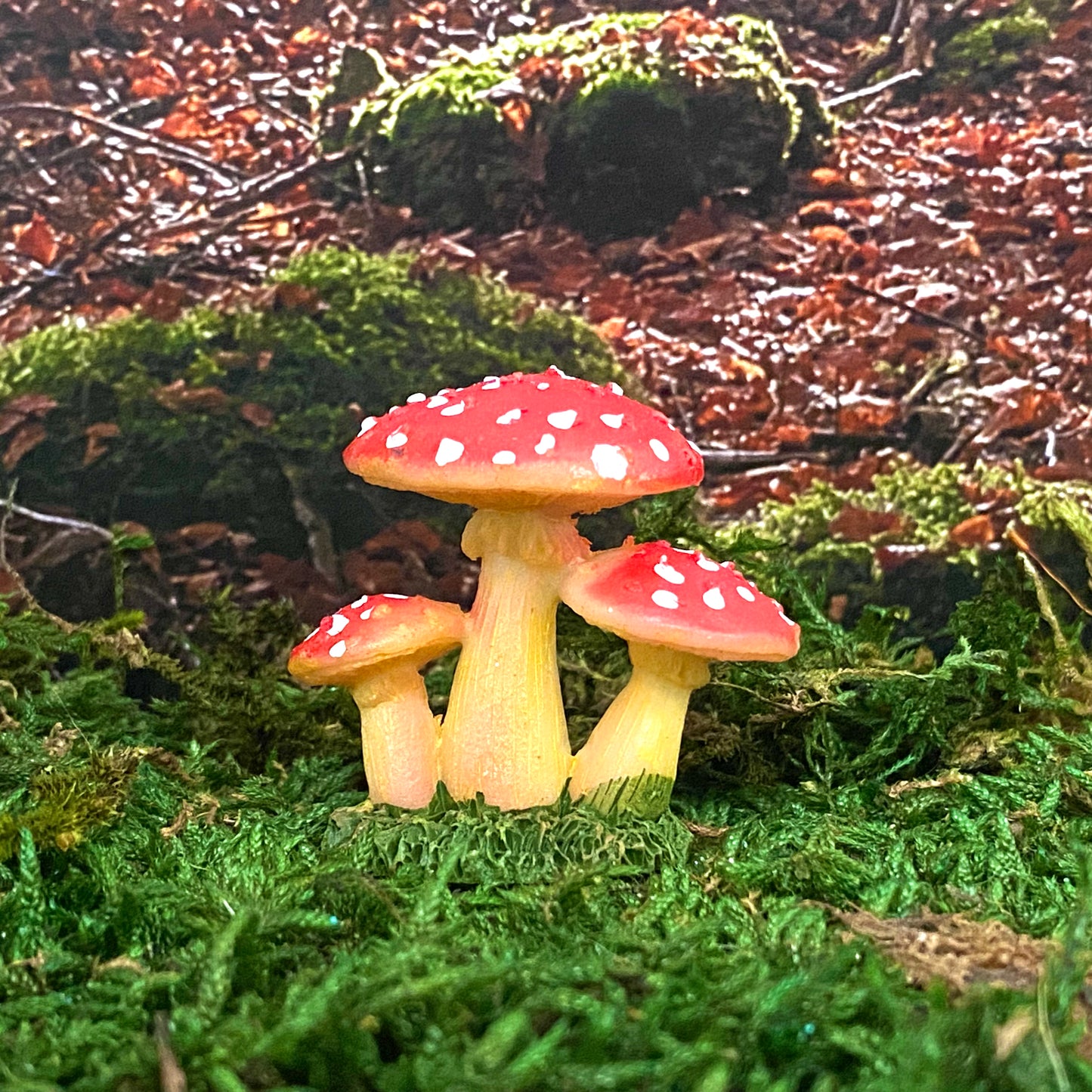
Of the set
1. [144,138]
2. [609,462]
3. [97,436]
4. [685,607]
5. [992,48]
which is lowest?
[97,436]

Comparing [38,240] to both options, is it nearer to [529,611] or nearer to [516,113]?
[516,113]

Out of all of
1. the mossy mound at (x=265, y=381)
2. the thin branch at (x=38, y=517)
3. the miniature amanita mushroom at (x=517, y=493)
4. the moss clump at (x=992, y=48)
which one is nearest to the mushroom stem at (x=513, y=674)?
the miniature amanita mushroom at (x=517, y=493)

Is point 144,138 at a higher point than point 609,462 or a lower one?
higher

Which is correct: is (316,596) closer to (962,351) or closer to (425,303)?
(425,303)

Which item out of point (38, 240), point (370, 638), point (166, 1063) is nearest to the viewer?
point (166, 1063)

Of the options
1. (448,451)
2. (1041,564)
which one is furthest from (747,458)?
(448,451)

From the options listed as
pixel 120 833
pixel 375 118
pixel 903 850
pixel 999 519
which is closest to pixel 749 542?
pixel 903 850
